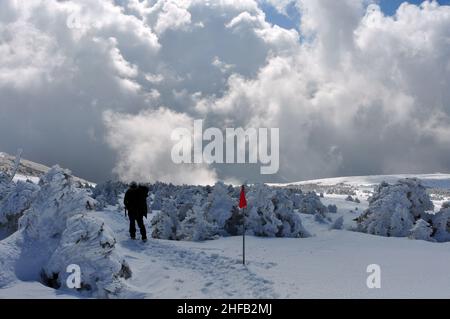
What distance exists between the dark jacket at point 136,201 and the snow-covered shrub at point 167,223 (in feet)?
18.3

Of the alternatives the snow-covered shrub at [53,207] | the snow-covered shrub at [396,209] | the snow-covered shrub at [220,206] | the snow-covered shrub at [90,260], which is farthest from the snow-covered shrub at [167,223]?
the snow-covered shrub at [396,209]

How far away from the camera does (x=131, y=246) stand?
1467 centimetres

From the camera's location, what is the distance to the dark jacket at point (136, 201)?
51.7ft

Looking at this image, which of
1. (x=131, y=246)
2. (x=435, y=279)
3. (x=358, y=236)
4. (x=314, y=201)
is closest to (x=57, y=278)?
(x=131, y=246)

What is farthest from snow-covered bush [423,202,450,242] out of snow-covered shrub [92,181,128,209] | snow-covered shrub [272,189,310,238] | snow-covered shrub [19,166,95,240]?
snow-covered shrub [92,181,128,209]

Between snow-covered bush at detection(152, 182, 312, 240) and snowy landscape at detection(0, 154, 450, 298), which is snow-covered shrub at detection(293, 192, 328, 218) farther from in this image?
snowy landscape at detection(0, 154, 450, 298)

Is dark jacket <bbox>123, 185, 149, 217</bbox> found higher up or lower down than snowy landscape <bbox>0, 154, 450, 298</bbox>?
higher up

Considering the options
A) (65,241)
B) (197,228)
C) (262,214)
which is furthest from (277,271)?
(262,214)

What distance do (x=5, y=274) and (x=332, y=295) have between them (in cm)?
793

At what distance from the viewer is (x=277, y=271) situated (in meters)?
12.3

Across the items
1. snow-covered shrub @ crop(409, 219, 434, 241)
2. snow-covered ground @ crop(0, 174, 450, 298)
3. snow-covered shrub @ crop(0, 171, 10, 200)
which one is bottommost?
snow-covered ground @ crop(0, 174, 450, 298)

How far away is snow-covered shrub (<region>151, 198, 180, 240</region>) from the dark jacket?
18.3 feet

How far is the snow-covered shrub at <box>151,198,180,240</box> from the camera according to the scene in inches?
853

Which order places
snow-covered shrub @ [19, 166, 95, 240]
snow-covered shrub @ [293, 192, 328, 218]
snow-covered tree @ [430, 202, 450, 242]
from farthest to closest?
snow-covered shrub @ [293, 192, 328, 218] → snow-covered tree @ [430, 202, 450, 242] → snow-covered shrub @ [19, 166, 95, 240]
